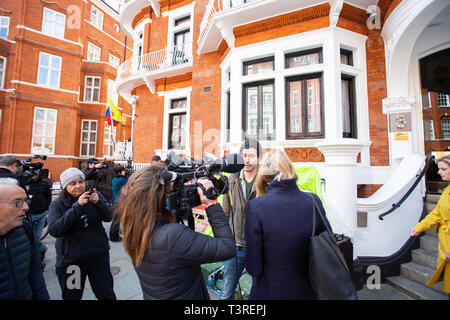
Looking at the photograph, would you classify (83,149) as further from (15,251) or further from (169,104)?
(15,251)

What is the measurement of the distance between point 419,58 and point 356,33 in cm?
164

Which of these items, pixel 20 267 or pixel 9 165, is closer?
pixel 20 267

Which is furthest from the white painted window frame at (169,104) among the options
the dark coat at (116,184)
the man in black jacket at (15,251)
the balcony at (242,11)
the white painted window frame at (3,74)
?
the white painted window frame at (3,74)

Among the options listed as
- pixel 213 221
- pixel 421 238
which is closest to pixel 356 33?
pixel 421 238

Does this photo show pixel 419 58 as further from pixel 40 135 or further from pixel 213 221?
pixel 40 135

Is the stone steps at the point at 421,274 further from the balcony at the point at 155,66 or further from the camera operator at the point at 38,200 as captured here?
the balcony at the point at 155,66

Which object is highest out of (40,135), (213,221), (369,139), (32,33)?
(32,33)

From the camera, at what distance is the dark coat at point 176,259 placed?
1.18 m

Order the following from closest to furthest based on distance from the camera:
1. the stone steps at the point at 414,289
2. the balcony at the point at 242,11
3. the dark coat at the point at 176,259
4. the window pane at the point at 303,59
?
the dark coat at the point at 176,259, the stone steps at the point at 414,289, the balcony at the point at 242,11, the window pane at the point at 303,59

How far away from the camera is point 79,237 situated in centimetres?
213

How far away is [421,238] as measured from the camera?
11.5ft

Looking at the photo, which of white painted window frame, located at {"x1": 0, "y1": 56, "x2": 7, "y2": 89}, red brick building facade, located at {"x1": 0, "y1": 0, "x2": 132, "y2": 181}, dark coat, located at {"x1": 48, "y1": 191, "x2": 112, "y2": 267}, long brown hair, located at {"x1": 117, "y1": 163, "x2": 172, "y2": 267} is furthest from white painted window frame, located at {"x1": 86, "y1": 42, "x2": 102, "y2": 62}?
long brown hair, located at {"x1": 117, "y1": 163, "x2": 172, "y2": 267}

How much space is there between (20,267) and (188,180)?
4.22 ft

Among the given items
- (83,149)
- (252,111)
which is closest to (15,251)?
(252,111)
